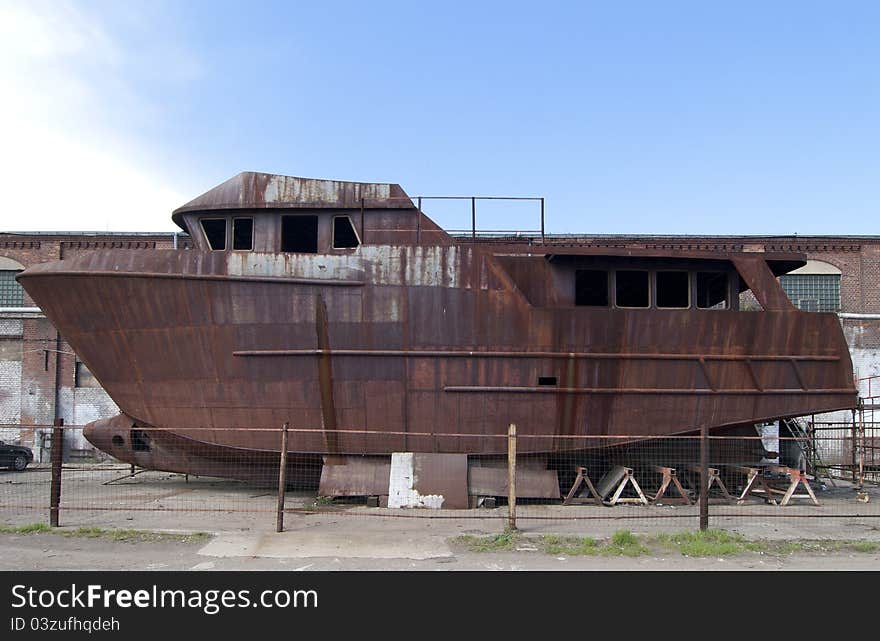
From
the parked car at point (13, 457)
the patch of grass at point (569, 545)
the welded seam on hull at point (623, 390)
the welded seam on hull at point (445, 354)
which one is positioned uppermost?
the welded seam on hull at point (445, 354)

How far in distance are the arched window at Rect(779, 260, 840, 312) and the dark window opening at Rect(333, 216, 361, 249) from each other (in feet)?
55.3

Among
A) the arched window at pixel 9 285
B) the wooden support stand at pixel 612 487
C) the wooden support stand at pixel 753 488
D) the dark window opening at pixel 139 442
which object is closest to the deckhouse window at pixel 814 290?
the wooden support stand at pixel 753 488

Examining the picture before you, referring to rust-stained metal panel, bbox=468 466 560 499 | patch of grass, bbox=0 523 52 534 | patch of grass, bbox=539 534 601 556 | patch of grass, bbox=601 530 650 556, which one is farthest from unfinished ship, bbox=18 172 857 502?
patch of grass, bbox=601 530 650 556

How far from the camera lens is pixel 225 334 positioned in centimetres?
1164

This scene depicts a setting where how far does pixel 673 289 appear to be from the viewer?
13398mm

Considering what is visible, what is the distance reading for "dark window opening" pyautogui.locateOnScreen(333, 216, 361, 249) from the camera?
12.1 m

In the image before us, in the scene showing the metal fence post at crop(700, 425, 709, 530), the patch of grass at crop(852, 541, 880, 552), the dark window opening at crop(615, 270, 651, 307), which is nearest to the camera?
the patch of grass at crop(852, 541, 880, 552)

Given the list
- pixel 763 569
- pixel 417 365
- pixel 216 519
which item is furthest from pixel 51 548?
pixel 763 569

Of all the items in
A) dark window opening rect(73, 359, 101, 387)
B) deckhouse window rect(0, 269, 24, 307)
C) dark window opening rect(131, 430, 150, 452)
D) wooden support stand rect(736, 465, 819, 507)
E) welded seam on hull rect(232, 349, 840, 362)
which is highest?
deckhouse window rect(0, 269, 24, 307)

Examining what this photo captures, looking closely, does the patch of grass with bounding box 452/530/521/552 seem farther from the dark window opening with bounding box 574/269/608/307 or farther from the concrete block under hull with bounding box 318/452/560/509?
the dark window opening with bounding box 574/269/608/307

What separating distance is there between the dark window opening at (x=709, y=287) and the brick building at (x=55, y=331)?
8707 millimetres

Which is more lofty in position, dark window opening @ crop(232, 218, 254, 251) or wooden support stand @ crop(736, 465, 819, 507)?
dark window opening @ crop(232, 218, 254, 251)

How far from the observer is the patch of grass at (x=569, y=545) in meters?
7.91

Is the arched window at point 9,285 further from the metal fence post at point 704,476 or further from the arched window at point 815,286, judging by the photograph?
the arched window at point 815,286
